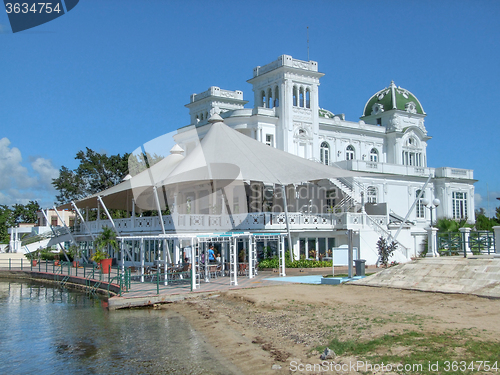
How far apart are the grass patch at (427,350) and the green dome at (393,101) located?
45.2 meters

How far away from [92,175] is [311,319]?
50.8m

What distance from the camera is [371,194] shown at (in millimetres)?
39094

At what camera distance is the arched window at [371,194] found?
38500 millimetres

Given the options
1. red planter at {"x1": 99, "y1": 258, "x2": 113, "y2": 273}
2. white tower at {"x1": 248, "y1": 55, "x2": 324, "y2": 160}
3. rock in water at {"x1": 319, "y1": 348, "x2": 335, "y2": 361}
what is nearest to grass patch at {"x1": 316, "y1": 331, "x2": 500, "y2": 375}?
rock in water at {"x1": 319, "y1": 348, "x2": 335, "y2": 361}

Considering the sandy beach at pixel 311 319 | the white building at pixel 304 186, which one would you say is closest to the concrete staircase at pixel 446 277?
the sandy beach at pixel 311 319

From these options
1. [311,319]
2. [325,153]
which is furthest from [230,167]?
[325,153]

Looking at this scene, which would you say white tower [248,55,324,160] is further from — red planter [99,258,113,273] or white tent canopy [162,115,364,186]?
red planter [99,258,113,273]

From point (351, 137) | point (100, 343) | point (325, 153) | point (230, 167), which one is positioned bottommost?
point (100, 343)

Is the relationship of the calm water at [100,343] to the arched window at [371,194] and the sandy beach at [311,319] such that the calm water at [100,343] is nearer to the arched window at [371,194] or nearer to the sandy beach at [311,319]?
the sandy beach at [311,319]

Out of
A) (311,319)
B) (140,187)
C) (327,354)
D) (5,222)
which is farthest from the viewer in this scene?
(5,222)

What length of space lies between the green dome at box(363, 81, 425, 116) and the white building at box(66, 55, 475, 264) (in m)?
0.14

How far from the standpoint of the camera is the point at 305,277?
71.0 feet

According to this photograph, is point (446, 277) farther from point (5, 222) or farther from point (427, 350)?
point (5, 222)

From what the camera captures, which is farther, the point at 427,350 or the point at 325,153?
the point at 325,153
